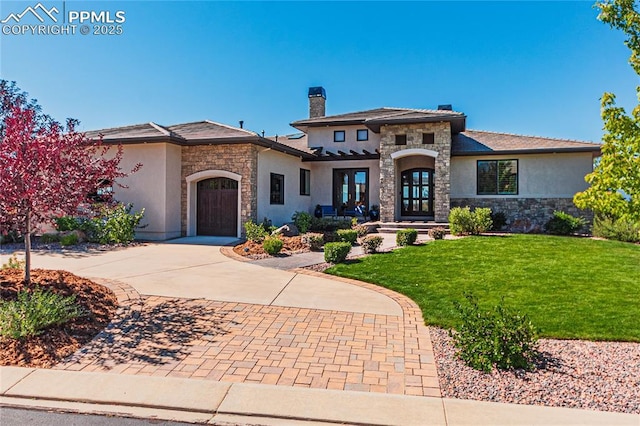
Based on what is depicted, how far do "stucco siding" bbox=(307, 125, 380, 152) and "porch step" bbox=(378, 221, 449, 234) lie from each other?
5.18 metres

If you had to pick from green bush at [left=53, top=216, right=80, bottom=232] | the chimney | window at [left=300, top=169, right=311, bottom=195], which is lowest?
green bush at [left=53, top=216, right=80, bottom=232]

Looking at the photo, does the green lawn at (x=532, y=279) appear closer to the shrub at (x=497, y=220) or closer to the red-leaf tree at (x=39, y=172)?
the shrub at (x=497, y=220)

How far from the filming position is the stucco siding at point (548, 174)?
17.2 meters

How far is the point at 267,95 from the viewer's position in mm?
21094

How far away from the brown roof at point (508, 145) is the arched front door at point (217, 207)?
10.3m

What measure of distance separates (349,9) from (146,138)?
8.74m

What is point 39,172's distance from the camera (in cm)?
582

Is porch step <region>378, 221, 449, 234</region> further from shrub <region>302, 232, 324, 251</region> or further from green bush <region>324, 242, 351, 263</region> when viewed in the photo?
green bush <region>324, 242, 351, 263</region>

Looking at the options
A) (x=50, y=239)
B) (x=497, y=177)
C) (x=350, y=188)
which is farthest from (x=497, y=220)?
(x=50, y=239)

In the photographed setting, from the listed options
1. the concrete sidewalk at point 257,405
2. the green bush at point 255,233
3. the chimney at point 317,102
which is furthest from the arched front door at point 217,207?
the concrete sidewalk at point 257,405

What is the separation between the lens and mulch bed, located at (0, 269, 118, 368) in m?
4.45

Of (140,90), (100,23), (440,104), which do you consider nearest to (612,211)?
(100,23)

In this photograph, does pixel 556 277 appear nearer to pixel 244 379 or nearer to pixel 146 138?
pixel 244 379

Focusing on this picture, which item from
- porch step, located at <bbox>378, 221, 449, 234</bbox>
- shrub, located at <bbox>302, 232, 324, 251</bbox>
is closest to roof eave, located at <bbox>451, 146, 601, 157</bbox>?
porch step, located at <bbox>378, 221, 449, 234</bbox>
